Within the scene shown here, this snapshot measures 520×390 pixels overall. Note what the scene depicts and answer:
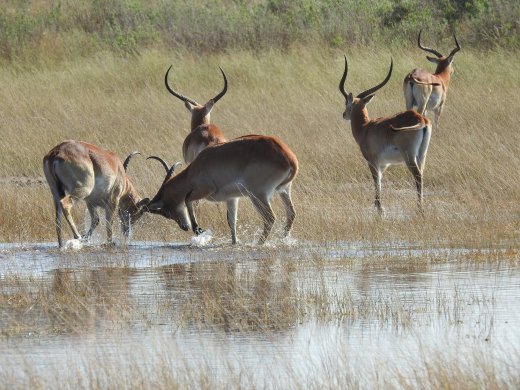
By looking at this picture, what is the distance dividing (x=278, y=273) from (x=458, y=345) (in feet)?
8.05

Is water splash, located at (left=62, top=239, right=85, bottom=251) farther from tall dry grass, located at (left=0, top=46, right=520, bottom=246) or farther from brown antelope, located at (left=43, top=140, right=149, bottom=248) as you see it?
tall dry grass, located at (left=0, top=46, right=520, bottom=246)

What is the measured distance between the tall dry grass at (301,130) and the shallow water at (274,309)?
2.95 feet

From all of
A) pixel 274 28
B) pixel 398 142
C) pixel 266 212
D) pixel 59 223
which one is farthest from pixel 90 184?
pixel 274 28

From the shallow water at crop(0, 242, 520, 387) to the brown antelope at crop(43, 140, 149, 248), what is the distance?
0.45 meters

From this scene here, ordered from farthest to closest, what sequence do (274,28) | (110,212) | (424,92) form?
(274,28) → (424,92) → (110,212)

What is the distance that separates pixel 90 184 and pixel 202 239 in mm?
1009

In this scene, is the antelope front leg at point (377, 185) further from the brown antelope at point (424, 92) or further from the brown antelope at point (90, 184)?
the brown antelope at point (424, 92)

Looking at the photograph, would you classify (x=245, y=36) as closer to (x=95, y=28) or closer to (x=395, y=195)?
(x=95, y=28)

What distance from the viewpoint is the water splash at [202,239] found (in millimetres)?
9648

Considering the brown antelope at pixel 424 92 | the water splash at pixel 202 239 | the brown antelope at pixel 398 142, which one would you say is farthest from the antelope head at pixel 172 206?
the brown antelope at pixel 424 92

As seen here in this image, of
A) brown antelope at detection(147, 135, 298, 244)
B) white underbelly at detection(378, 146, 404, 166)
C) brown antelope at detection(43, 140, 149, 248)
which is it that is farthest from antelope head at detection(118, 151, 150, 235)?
white underbelly at detection(378, 146, 404, 166)

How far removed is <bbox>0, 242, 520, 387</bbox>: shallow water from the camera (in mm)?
5686

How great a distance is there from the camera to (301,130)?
14.7 meters

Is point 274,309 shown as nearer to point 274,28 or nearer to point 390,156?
point 390,156
